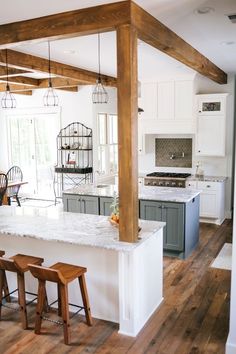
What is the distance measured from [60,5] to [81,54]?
1.92 meters

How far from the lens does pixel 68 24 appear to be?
3133mm

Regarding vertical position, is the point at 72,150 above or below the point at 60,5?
below

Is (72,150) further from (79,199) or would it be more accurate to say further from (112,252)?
(112,252)

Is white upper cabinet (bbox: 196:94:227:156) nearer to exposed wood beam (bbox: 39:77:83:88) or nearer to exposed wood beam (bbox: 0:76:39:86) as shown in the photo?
exposed wood beam (bbox: 39:77:83:88)

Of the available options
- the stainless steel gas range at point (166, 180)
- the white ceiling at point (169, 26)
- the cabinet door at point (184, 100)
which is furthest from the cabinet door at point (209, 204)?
the white ceiling at point (169, 26)

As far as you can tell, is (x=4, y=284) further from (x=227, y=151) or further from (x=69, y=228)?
(x=227, y=151)

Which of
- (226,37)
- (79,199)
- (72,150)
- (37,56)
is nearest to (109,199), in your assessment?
(79,199)

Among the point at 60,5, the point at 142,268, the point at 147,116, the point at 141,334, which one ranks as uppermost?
the point at 60,5

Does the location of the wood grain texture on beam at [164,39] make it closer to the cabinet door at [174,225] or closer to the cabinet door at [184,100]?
the cabinet door at [184,100]

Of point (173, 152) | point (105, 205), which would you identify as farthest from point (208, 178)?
point (105, 205)

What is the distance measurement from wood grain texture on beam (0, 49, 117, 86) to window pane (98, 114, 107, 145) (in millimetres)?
1481

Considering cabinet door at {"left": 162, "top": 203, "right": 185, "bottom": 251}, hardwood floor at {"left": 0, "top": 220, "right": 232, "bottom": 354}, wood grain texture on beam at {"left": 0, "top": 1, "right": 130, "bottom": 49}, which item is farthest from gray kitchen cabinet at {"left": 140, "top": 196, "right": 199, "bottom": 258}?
wood grain texture on beam at {"left": 0, "top": 1, "right": 130, "bottom": 49}

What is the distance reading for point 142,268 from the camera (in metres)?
3.33

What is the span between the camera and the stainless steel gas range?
684 centimetres
